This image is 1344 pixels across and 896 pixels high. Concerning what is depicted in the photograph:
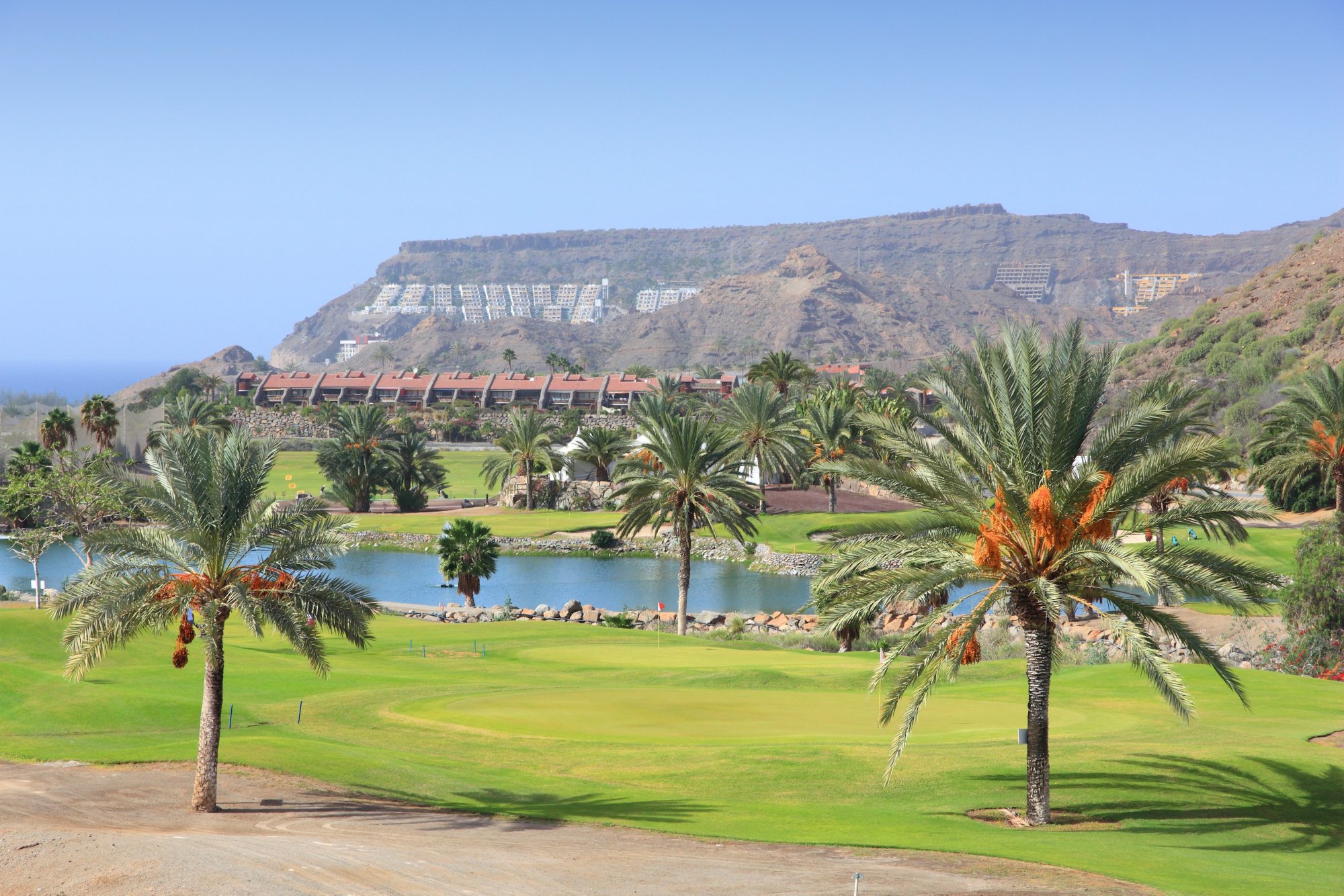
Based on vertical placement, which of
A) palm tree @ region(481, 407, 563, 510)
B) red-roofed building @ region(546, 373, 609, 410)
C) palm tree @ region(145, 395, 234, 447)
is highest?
red-roofed building @ region(546, 373, 609, 410)

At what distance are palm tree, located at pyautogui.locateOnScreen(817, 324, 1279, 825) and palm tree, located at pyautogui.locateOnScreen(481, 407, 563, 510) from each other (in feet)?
223

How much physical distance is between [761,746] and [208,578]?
33.0 ft

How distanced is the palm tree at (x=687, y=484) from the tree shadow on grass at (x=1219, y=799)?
23.9 meters

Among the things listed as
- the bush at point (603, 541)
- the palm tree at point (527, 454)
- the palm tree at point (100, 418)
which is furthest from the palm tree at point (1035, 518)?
the palm tree at point (100, 418)

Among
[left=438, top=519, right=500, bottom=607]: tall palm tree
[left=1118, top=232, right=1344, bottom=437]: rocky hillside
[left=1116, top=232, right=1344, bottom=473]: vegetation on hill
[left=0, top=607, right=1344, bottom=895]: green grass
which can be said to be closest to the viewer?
[left=0, top=607, right=1344, bottom=895]: green grass

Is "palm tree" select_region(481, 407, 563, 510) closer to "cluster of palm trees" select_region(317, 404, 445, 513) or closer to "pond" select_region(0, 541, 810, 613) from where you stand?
"cluster of palm trees" select_region(317, 404, 445, 513)

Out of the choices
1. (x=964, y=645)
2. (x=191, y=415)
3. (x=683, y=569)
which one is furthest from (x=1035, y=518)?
(x=191, y=415)

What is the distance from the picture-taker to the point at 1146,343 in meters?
141

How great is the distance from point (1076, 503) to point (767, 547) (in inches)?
2128

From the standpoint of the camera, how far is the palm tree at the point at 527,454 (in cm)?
8481

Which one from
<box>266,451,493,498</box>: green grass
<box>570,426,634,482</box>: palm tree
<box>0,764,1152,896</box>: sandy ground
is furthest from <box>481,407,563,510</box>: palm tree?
<box>0,764,1152,896</box>: sandy ground

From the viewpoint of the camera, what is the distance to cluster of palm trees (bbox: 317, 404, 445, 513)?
8806 cm

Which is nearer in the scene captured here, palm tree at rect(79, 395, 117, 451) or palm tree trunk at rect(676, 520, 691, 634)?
palm tree trunk at rect(676, 520, 691, 634)

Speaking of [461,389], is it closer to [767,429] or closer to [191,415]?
[191,415]
